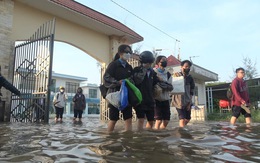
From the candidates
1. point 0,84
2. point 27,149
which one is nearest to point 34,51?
point 0,84

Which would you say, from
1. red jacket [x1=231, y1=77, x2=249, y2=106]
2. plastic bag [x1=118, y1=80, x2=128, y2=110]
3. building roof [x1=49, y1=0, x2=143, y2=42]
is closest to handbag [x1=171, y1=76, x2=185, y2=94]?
plastic bag [x1=118, y1=80, x2=128, y2=110]

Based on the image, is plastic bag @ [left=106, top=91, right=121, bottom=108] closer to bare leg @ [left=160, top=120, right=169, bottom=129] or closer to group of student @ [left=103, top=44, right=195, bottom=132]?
group of student @ [left=103, top=44, right=195, bottom=132]

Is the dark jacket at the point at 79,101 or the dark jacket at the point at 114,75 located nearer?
the dark jacket at the point at 114,75

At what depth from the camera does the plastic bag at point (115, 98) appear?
406 centimetres

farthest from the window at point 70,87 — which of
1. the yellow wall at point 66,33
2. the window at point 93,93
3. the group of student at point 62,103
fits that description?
the group of student at point 62,103

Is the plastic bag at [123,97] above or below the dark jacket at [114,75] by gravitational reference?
below

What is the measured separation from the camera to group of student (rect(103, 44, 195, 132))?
433cm

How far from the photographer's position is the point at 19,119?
897 centimetres

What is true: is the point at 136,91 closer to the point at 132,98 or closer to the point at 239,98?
the point at 132,98

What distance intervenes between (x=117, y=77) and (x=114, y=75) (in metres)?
0.06

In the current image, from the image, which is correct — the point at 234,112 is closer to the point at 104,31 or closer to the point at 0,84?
the point at 0,84

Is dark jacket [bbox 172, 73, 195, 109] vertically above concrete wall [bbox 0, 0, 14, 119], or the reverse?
concrete wall [bbox 0, 0, 14, 119]

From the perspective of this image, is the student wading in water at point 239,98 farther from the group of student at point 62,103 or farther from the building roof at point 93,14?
the group of student at point 62,103

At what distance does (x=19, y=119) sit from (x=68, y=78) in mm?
26552
